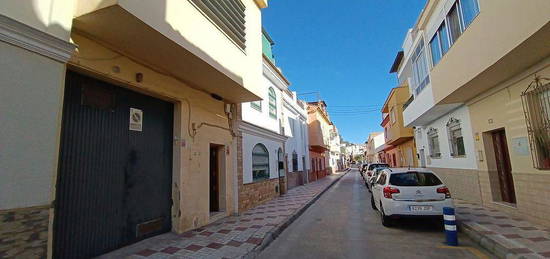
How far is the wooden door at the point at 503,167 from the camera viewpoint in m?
8.48

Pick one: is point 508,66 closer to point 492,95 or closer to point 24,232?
point 492,95

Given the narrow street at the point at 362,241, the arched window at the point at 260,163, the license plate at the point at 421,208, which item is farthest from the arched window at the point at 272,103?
the license plate at the point at 421,208

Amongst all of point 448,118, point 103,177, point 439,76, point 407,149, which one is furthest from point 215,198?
point 407,149

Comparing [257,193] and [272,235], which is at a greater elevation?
[257,193]

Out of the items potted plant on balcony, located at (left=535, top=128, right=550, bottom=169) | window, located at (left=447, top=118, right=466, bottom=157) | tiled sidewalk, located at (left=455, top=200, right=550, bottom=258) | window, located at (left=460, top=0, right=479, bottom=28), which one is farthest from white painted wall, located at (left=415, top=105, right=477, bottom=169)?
window, located at (left=460, top=0, right=479, bottom=28)

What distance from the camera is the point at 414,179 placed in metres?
7.05

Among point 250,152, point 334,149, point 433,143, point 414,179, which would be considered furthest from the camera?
point 334,149

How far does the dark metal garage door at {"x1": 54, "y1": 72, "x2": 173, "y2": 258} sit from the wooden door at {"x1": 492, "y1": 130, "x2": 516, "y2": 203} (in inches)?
401

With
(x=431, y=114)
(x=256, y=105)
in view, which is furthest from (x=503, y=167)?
(x=256, y=105)

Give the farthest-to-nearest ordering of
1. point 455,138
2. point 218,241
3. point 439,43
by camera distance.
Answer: point 455,138, point 439,43, point 218,241

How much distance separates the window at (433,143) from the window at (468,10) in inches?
282

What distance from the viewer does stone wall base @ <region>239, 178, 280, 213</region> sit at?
33.0 feet

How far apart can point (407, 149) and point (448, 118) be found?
385 inches

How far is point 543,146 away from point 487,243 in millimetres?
3027
